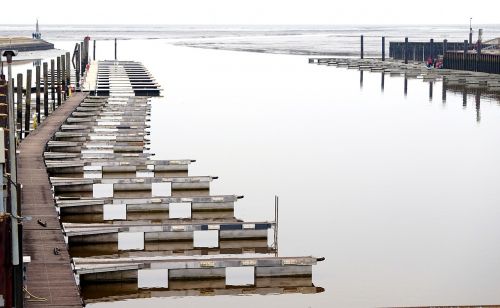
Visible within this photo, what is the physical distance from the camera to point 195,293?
26.0 metres

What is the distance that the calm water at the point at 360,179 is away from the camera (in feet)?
91.1

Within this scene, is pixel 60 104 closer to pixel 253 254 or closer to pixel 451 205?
pixel 451 205

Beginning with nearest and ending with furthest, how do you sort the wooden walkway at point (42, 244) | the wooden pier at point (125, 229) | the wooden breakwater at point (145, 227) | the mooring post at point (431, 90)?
1. the wooden walkway at point (42, 244)
2. the wooden pier at point (125, 229)
3. the wooden breakwater at point (145, 227)
4. the mooring post at point (431, 90)

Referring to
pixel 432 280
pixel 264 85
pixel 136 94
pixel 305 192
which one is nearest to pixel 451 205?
pixel 305 192

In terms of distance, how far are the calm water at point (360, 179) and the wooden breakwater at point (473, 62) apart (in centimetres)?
1641

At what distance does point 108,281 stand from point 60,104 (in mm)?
40719

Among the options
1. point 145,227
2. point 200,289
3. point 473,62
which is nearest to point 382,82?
point 473,62

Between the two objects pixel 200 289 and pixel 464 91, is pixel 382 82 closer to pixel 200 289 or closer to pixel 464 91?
pixel 464 91

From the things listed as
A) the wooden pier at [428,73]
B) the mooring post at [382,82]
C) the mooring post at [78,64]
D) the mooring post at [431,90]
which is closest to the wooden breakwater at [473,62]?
the wooden pier at [428,73]

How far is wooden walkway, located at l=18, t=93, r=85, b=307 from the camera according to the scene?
22891mm

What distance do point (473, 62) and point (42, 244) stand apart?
281 ft

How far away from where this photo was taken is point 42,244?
27.0 metres

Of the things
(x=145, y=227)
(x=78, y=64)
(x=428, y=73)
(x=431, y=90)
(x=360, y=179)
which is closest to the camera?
(x=145, y=227)

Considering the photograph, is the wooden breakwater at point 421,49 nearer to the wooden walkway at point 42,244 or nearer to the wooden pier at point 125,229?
the wooden pier at point 125,229
